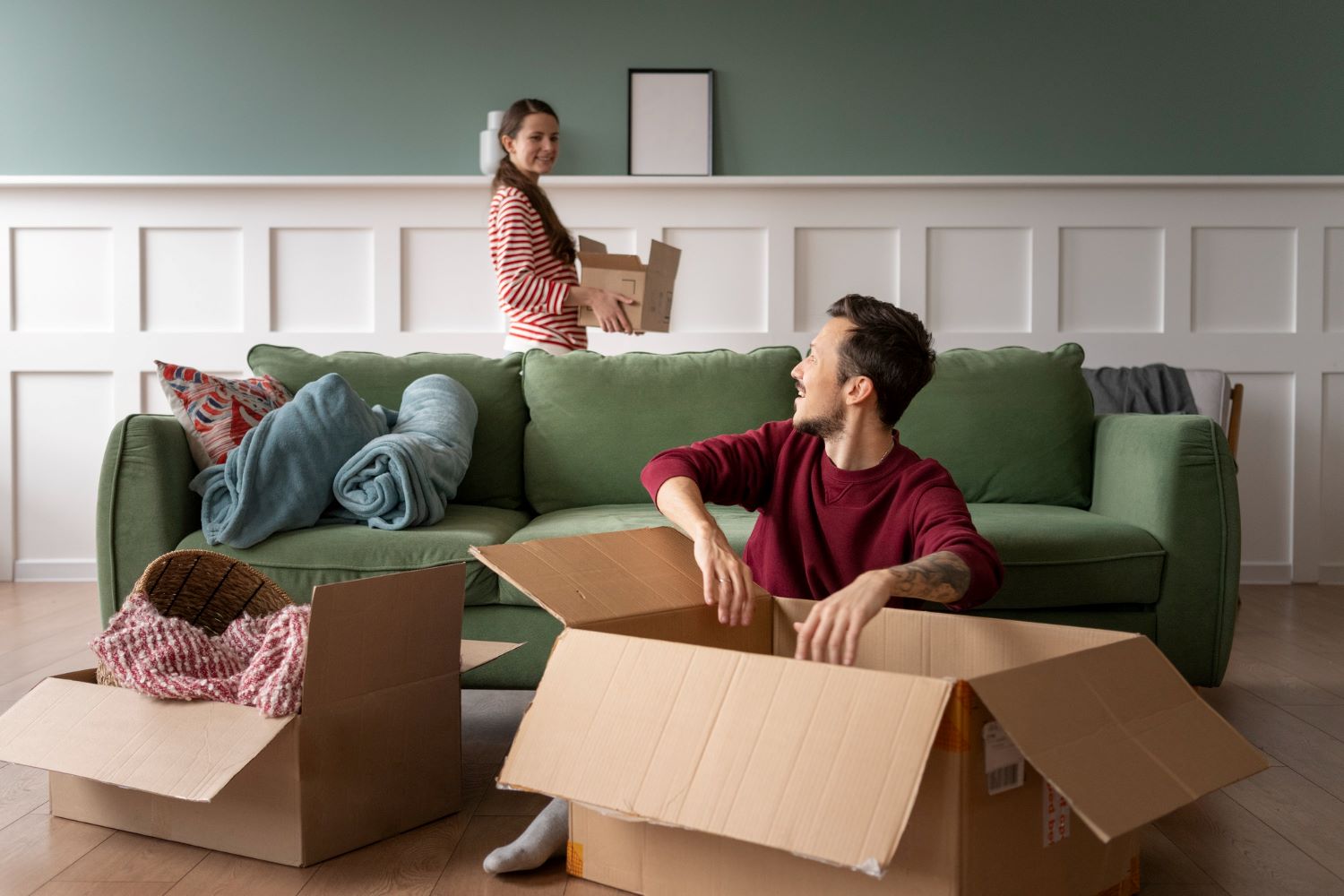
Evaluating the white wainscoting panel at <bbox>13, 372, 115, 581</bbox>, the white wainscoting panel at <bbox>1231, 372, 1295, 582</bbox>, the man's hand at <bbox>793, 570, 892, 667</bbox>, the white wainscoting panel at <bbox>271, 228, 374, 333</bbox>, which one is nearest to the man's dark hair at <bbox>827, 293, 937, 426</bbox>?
the man's hand at <bbox>793, 570, 892, 667</bbox>

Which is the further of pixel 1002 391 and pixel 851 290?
pixel 851 290

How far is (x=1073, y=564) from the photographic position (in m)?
2.06

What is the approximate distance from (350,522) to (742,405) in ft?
2.94

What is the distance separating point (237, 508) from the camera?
2057mm

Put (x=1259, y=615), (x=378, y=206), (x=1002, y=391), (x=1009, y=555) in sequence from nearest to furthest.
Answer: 1. (x=1009, y=555)
2. (x=1002, y=391)
3. (x=1259, y=615)
4. (x=378, y=206)

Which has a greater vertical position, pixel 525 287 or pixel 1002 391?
pixel 525 287

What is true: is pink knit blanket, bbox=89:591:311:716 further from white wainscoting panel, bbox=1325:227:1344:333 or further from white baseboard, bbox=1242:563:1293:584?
white wainscoting panel, bbox=1325:227:1344:333

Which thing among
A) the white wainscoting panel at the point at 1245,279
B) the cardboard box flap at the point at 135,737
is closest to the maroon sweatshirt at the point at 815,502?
the cardboard box flap at the point at 135,737

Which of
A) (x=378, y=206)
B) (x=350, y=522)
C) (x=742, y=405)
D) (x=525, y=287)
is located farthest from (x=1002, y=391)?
(x=378, y=206)

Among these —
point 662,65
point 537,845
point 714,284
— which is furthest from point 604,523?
point 662,65

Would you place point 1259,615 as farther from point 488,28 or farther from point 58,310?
point 58,310

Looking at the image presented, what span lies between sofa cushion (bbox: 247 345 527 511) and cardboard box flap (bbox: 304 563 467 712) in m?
0.99

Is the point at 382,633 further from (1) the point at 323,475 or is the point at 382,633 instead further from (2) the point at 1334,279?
(2) the point at 1334,279

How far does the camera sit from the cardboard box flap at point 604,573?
1.33m
